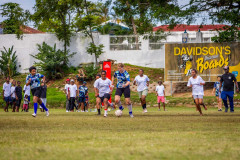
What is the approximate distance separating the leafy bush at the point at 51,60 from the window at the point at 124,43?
4.09 meters

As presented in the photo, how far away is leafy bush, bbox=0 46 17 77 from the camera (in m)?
46.9

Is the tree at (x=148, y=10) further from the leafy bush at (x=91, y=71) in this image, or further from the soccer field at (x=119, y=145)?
the soccer field at (x=119, y=145)

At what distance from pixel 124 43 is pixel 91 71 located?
4.49m

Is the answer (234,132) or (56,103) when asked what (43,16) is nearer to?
(56,103)

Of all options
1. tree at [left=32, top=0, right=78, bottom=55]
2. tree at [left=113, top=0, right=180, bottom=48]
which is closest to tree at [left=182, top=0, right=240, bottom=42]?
tree at [left=113, top=0, right=180, bottom=48]

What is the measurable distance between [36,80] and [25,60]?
29207 mm

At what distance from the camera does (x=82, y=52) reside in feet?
156

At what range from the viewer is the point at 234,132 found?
11812 millimetres

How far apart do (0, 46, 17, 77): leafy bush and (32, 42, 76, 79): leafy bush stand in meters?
2.23

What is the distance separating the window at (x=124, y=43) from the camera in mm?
47125

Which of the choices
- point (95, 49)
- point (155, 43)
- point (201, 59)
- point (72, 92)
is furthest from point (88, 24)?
point (72, 92)

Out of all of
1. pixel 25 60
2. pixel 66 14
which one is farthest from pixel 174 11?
pixel 25 60

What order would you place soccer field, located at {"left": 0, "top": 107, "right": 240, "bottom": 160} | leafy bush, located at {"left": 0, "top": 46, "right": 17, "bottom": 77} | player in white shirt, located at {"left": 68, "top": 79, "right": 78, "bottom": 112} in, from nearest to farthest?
1. soccer field, located at {"left": 0, "top": 107, "right": 240, "bottom": 160}
2. player in white shirt, located at {"left": 68, "top": 79, "right": 78, "bottom": 112}
3. leafy bush, located at {"left": 0, "top": 46, "right": 17, "bottom": 77}

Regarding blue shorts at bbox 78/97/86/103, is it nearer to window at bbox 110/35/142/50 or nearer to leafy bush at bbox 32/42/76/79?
leafy bush at bbox 32/42/76/79
